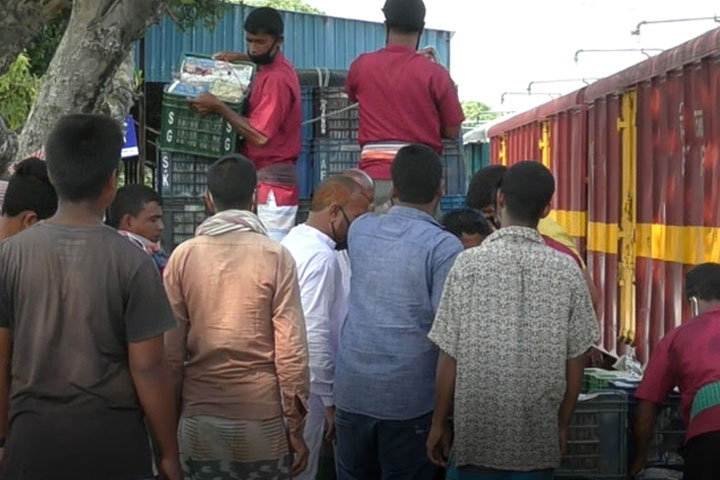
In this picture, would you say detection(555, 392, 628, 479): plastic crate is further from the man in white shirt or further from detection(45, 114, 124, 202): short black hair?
detection(45, 114, 124, 202): short black hair

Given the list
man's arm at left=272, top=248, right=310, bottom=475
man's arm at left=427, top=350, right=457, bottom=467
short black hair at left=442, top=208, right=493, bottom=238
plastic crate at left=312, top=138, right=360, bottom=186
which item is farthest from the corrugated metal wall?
man's arm at left=427, top=350, right=457, bottom=467

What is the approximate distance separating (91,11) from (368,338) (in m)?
3.77

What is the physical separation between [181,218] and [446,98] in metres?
1.81

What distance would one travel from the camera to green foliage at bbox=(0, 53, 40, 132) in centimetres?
1652

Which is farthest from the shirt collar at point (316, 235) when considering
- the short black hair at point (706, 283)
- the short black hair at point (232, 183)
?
the short black hair at point (706, 283)

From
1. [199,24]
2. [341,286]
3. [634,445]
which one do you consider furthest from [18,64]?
[634,445]

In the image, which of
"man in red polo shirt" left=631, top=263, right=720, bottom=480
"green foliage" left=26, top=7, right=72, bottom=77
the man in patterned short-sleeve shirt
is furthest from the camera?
"green foliage" left=26, top=7, right=72, bottom=77

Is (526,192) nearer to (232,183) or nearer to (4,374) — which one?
(232,183)

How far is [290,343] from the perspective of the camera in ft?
16.8

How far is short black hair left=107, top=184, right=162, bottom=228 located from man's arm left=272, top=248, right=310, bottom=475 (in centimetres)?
134

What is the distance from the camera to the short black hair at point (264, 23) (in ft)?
24.6

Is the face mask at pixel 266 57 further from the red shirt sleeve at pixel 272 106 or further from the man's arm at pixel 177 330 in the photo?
the man's arm at pixel 177 330

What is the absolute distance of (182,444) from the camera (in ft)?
17.1

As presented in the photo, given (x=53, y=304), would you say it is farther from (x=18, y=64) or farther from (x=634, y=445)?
(x=18, y=64)
